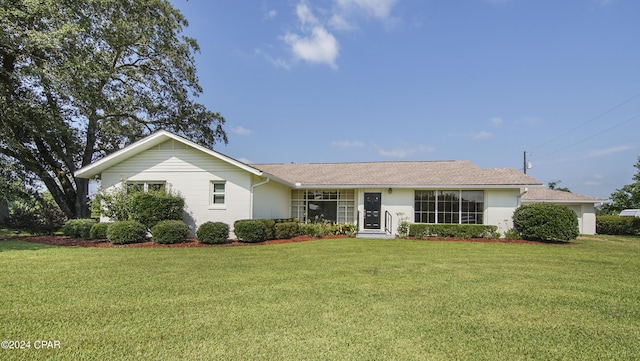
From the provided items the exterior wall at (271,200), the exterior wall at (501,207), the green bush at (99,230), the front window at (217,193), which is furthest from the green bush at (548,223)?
the green bush at (99,230)

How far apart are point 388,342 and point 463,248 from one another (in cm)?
930

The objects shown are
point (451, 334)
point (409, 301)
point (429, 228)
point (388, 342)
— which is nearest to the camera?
point (388, 342)

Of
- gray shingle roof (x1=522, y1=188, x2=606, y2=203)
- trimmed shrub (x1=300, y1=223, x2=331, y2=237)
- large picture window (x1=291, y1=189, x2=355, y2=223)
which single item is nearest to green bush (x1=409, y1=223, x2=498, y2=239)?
large picture window (x1=291, y1=189, x2=355, y2=223)

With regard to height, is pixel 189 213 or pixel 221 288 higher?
pixel 189 213

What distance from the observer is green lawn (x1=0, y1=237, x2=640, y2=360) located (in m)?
3.54

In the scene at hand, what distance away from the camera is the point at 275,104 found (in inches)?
949

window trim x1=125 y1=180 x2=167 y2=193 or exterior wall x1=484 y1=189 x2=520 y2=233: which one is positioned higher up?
window trim x1=125 y1=180 x2=167 y2=193

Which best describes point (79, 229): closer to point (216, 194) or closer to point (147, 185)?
point (147, 185)

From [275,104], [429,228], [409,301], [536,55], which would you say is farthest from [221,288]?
[275,104]

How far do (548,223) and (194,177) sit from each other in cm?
1522

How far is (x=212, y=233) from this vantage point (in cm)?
1275

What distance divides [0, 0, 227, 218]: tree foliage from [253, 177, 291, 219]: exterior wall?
29.2 ft

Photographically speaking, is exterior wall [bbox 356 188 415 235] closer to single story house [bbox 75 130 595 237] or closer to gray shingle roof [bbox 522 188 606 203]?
single story house [bbox 75 130 595 237]

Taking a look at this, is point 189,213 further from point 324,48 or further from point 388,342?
point 388,342
